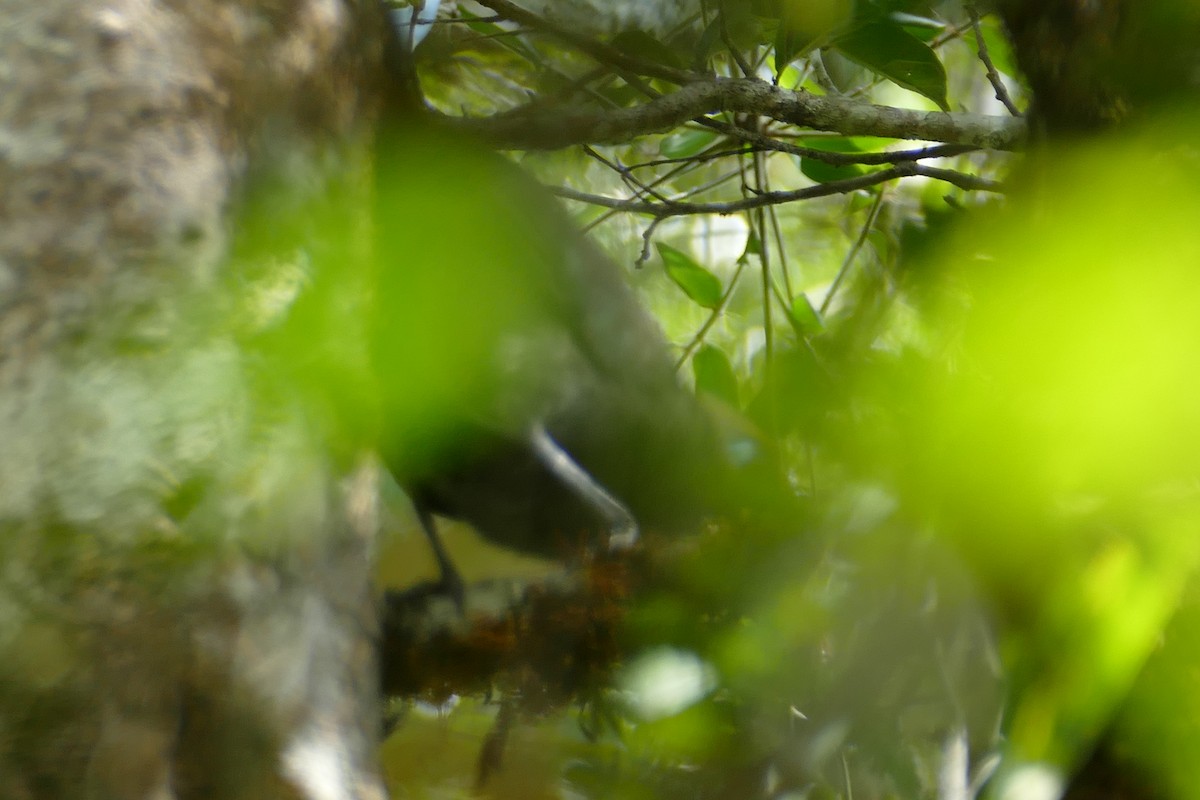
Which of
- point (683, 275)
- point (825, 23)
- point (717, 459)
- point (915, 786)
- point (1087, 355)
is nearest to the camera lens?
point (1087, 355)

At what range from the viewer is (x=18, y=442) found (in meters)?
0.67

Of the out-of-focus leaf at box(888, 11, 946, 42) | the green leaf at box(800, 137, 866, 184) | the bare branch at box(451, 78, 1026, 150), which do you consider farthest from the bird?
the out-of-focus leaf at box(888, 11, 946, 42)

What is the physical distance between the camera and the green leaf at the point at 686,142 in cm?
148

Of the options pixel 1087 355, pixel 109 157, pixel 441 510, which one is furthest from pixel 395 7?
pixel 1087 355

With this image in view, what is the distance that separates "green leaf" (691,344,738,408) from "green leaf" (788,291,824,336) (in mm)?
137

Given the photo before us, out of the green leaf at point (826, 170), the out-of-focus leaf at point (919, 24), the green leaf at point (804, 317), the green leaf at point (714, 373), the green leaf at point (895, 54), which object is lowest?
the green leaf at point (714, 373)

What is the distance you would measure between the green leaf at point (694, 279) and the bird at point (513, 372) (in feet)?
0.46

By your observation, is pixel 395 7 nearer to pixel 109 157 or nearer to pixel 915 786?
pixel 109 157

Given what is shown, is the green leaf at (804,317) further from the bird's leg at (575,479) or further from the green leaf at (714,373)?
the bird's leg at (575,479)

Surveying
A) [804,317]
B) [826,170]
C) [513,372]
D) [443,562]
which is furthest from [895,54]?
[443,562]

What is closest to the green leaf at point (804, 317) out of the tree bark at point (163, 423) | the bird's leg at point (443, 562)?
the bird's leg at point (443, 562)

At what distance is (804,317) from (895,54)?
15.3 inches

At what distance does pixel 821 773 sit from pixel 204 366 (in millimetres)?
602

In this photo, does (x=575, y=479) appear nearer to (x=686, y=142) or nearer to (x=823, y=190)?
(x=686, y=142)
